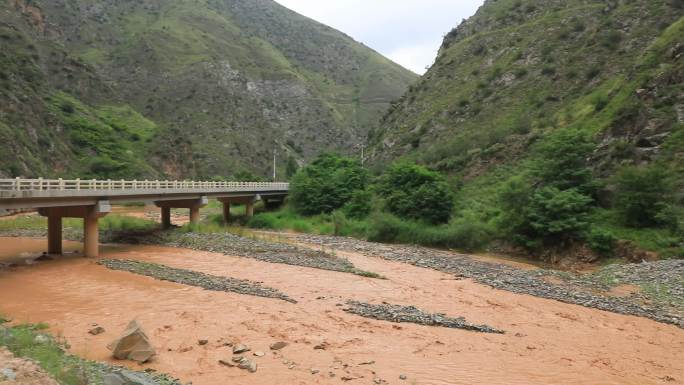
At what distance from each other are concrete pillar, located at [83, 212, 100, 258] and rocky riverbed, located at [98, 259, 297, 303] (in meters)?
1.99

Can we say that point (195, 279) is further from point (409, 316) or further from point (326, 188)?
point (326, 188)

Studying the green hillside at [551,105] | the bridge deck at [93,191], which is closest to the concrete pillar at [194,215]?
the bridge deck at [93,191]

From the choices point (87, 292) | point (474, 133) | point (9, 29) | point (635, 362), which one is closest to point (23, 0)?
point (9, 29)

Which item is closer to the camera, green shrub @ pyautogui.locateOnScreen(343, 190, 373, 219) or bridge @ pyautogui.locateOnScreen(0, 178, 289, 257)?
bridge @ pyautogui.locateOnScreen(0, 178, 289, 257)

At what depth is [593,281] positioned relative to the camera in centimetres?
2378

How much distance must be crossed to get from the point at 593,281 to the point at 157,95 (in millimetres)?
127157

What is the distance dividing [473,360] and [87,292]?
1617 centimetres

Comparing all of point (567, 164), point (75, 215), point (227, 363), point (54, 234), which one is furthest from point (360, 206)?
point (227, 363)

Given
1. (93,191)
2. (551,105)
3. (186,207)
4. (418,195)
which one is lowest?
(186,207)

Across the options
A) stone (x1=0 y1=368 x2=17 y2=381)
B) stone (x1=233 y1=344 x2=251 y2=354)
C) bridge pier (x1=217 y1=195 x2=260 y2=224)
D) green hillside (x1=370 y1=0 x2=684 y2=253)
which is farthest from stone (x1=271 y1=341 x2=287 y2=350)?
bridge pier (x1=217 y1=195 x2=260 y2=224)

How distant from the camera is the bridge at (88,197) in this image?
2361 centimetres

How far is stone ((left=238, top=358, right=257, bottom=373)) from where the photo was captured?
11.4 meters

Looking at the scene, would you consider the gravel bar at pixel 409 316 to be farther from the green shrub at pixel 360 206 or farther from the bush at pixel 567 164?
the green shrub at pixel 360 206

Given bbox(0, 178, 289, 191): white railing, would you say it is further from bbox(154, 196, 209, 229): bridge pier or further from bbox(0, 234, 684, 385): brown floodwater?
bbox(0, 234, 684, 385): brown floodwater
